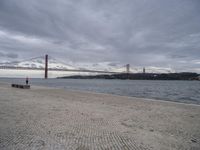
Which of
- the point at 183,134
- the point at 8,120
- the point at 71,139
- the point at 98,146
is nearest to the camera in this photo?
the point at 98,146

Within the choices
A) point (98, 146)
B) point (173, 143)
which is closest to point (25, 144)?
point (98, 146)

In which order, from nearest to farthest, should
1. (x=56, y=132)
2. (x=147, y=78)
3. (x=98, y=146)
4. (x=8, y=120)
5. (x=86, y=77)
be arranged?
(x=98, y=146) → (x=56, y=132) → (x=8, y=120) → (x=147, y=78) → (x=86, y=77)

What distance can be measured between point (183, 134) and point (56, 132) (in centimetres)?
353

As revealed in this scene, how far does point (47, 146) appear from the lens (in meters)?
3.40

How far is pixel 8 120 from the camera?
5309mm

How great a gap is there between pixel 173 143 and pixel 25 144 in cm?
334

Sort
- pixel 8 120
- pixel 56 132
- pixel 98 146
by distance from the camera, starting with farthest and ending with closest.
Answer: pixel 8 120, pixel 56 132, pixel 98 146

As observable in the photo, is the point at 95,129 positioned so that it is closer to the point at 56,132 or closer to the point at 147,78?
the point at 56,132

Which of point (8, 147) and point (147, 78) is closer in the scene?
point (8, 147)

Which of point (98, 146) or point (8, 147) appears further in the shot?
point (98, 146)

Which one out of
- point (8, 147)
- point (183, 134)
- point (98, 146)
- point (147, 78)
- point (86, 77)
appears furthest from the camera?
point (86, 77)

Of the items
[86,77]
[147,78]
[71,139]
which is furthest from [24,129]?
[86,77]

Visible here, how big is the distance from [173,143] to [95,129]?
206cm

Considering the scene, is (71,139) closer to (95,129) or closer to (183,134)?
(95,129)
